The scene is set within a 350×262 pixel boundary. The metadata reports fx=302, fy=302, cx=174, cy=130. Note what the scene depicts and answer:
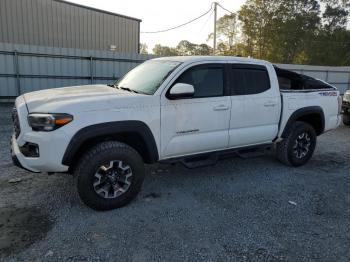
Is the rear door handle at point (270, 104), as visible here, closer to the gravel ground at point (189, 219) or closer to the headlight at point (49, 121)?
the gravel ground at point (189, 219)

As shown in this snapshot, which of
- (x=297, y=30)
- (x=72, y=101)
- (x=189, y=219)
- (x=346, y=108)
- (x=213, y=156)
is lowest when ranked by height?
(x=189, y=219)

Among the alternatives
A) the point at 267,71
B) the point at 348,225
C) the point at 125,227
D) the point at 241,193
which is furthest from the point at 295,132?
the point at 125,227

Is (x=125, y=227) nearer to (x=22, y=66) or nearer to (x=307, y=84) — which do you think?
(x=307, y=84)

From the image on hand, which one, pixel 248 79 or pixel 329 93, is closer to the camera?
pixel 248 79

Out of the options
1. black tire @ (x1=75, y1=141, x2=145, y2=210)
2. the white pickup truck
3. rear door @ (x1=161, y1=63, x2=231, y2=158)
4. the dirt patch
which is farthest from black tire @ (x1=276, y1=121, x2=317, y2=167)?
the dirt patch

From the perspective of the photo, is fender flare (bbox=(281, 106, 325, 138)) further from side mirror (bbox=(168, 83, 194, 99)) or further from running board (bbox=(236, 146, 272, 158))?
side mirror (bbox=(168, 83, 194, 99))

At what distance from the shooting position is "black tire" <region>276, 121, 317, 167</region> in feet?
17.4

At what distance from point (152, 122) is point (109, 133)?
56 cm

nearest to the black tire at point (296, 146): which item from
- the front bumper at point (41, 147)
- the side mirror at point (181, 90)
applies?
the side mirror at point (181, 90)

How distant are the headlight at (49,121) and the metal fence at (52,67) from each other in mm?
8995

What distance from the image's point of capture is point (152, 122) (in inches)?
147

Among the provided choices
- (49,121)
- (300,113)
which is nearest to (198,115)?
A: (49,121)

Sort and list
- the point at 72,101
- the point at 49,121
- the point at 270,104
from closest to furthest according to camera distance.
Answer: the point at 49,121
the point at 72,101
the point at 270,104

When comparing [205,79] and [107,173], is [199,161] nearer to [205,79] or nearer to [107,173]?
[205,79]
